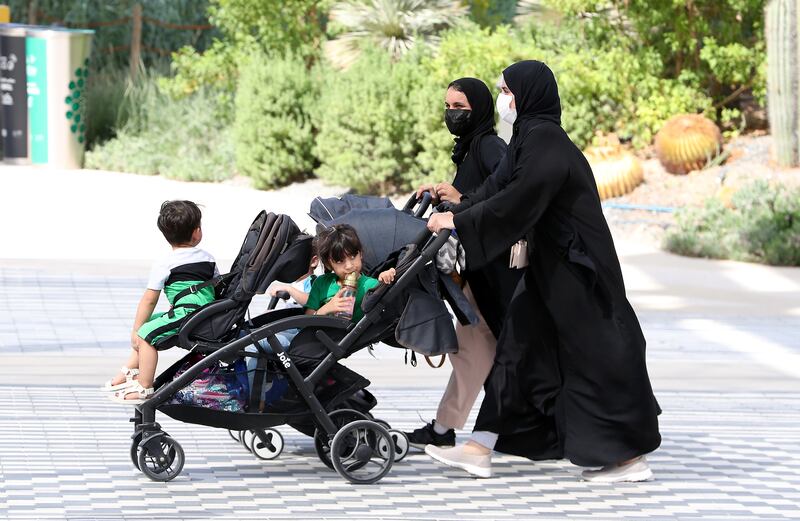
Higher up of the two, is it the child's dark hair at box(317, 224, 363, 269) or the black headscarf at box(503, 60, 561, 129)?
the black headscarf at box(503, 60, 561, 129)

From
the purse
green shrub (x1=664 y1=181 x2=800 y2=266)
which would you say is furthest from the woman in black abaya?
green shrub (x1=664 y1=181 x2=800 y2=266)

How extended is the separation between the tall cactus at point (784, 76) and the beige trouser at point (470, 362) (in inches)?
419

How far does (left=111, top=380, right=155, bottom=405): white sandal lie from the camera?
218 inches

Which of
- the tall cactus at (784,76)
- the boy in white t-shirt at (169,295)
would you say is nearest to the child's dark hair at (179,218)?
the boy in white t-shirt at (169,295)

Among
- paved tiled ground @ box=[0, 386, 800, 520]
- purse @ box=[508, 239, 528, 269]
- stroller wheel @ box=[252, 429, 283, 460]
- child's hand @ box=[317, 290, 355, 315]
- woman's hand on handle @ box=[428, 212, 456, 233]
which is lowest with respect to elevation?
paved tiled ground @ box=[0, 386, 800, 520]

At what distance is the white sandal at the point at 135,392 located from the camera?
555 cm

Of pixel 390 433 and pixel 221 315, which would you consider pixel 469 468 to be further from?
pixel 221 315


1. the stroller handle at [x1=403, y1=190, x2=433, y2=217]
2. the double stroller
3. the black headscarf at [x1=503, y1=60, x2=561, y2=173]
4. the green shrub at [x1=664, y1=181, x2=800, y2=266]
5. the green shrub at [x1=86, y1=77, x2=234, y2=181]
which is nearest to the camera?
the double stroller

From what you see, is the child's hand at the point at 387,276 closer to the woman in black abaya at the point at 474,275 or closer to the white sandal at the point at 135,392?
the woman in black abaya at the point at 474,275

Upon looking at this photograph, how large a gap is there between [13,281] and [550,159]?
20.8ft

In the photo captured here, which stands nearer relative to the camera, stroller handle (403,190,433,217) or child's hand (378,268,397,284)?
child's hand (378,268,397,284)

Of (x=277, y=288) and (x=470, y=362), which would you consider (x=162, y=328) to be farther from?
(x=470, y=362)

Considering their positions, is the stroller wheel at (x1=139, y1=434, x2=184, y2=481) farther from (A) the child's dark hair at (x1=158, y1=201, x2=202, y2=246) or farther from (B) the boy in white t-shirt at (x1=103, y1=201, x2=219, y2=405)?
(A) the child's dark hair at (x1=158, y1=201, x2=202, y2=246)

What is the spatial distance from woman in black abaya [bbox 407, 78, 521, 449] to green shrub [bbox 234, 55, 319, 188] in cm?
1138
